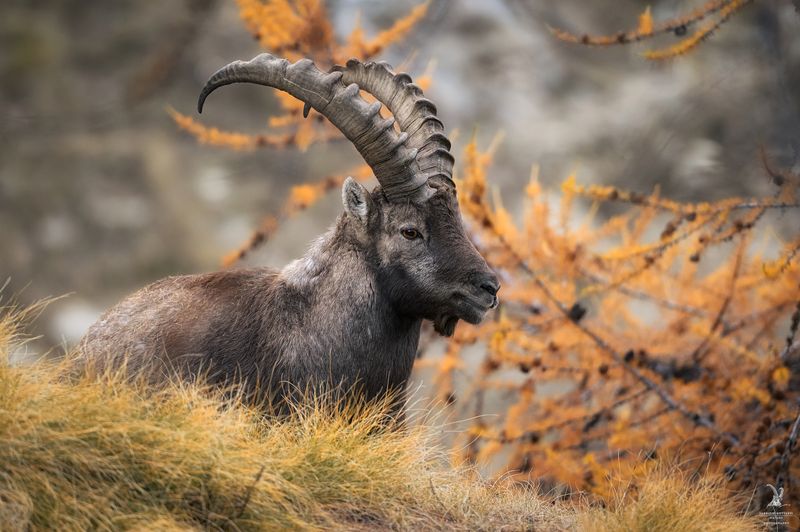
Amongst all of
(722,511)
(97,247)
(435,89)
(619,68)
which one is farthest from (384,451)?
(619,68)

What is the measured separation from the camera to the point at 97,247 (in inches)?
1085

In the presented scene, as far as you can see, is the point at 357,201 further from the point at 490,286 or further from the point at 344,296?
the point at 490,286

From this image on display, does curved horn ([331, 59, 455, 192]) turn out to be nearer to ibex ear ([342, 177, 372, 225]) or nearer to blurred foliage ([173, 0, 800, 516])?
ibex ear ([342, 177, 372, 225])

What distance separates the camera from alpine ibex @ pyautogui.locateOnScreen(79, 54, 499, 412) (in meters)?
6.44

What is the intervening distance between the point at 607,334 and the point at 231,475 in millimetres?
7447

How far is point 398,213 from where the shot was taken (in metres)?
6.66

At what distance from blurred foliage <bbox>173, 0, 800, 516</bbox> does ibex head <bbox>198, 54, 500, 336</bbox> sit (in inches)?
64.5

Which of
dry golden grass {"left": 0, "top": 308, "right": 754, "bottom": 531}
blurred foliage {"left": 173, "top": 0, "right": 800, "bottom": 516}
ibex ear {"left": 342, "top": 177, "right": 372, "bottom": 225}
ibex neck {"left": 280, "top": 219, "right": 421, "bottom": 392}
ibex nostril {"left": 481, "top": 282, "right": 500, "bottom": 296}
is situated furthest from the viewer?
blurred foliage {"left": 173, "top": 0, "right": 800, "bottom": 516}

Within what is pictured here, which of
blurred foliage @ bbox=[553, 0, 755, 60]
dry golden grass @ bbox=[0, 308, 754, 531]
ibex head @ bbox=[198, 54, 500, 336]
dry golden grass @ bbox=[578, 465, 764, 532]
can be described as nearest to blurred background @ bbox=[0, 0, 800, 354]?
blurred foliage @ bbox=[553, 0, 755, 60]

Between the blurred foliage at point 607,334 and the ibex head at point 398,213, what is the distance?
1.64 m

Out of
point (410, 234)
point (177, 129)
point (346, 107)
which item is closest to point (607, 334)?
point (410, 234)

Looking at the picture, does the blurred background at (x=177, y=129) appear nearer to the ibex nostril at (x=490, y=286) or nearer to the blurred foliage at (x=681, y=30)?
the blurred foliage at (x=681, y=30)

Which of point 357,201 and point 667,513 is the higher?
point 357,201

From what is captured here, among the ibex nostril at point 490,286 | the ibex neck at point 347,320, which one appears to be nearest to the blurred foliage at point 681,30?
the ibex nostril at point 490,286
